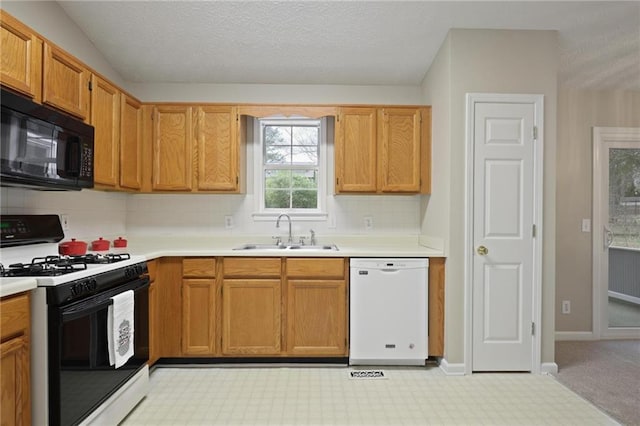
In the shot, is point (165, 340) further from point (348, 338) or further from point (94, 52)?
point (94, 52)

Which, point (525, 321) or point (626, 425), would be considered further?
point (525, 321)

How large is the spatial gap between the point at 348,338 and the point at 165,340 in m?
1.46

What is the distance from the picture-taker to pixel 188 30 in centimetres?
279

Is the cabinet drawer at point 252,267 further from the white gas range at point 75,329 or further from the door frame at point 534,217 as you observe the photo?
the door frame at point 534,217

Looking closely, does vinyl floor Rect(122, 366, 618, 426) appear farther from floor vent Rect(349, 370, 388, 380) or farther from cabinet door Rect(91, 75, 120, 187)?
cabinet door Rect(91, 75, 120, 187)

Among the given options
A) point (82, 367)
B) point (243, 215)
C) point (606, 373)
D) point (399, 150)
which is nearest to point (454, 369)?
point (606, 373)

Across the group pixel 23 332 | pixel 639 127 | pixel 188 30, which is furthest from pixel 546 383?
pixel 188 30

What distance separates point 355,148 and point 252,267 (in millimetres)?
1406

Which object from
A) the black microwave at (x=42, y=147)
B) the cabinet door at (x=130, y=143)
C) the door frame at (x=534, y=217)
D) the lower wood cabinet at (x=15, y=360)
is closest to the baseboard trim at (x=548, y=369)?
the door frame at (x=534, y=217)

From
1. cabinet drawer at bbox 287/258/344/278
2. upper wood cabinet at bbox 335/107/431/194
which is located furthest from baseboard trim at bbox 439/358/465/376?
upper wood cabinet at bbox 335/107/431/194

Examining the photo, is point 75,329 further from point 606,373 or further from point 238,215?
point 606,373

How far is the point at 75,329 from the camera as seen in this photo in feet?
5.84

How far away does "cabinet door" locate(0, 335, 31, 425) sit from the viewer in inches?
58.1

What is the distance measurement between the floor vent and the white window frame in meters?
1.48
